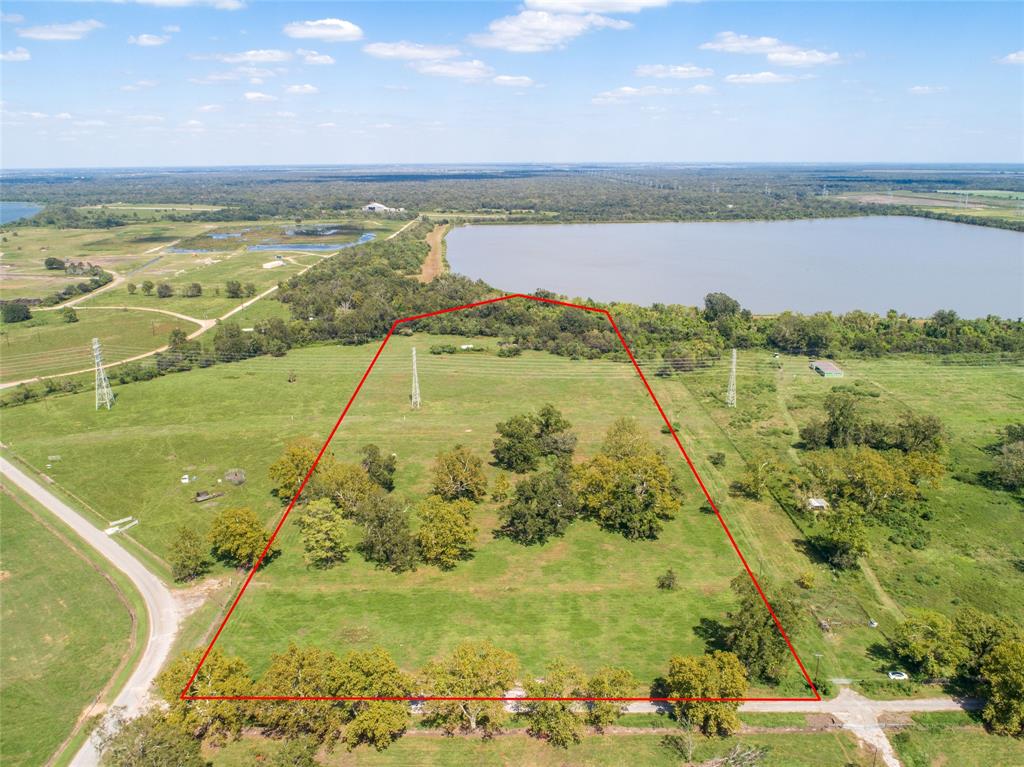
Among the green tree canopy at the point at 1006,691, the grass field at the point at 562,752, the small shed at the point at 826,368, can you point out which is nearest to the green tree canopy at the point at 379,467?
the grass field at the point at 562,752

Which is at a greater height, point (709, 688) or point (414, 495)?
point (709, 688)

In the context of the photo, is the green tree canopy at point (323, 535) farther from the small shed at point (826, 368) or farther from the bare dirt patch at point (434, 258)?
the bare dirt patch at point (434, 258)

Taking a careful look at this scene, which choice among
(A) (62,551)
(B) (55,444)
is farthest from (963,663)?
(B) (55,444)

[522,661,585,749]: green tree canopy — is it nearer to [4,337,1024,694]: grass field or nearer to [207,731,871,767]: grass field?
[207,731,871,767]: grass field

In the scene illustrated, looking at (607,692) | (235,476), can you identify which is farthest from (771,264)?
(607,692)

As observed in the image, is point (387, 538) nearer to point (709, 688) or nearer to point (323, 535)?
point (323, 535)

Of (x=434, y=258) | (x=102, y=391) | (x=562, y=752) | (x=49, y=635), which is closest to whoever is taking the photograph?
(x=562, y=752)
